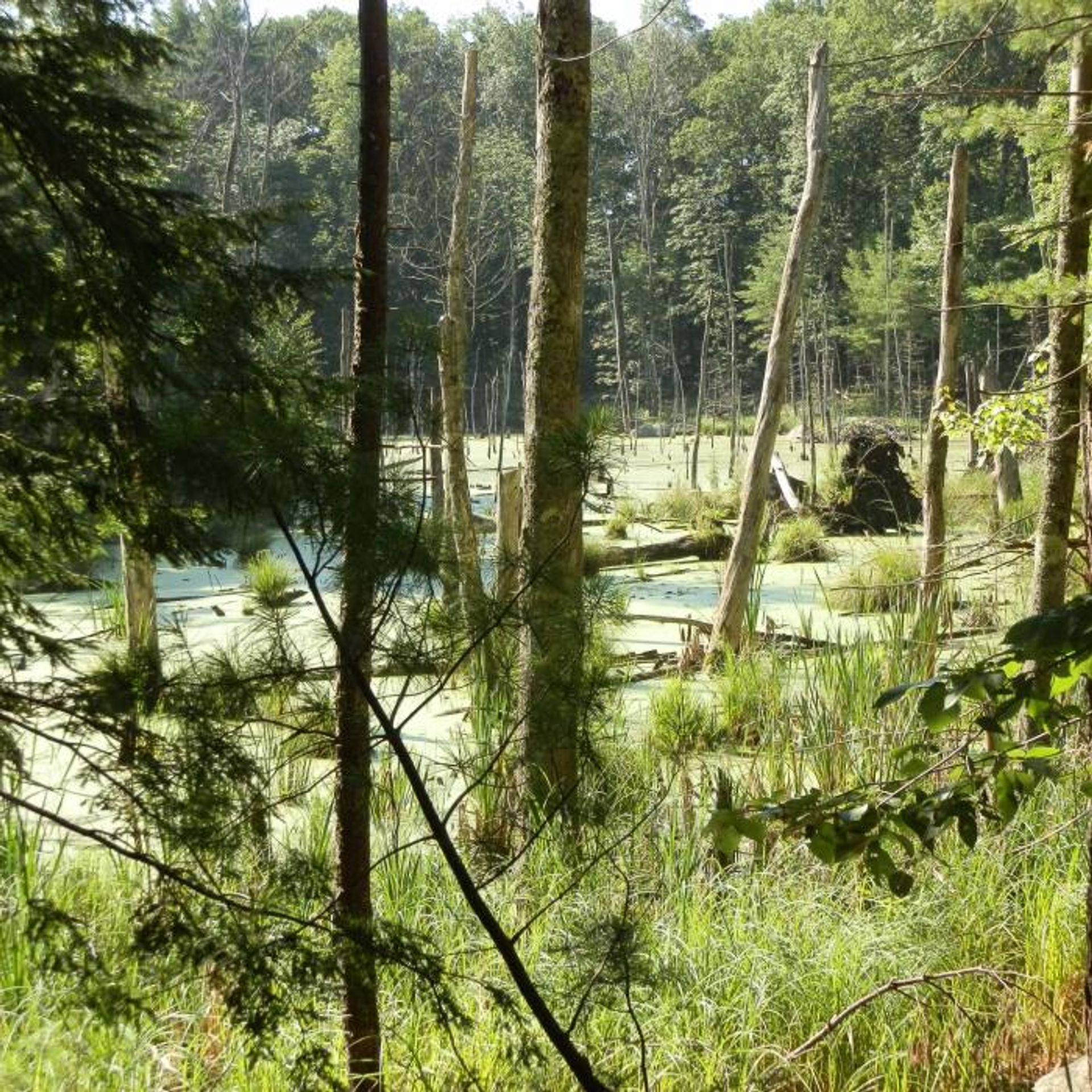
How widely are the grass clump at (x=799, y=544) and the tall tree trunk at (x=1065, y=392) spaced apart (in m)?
6.55

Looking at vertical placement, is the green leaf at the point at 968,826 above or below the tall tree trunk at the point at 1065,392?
below

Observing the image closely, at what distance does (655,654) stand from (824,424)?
1802cm

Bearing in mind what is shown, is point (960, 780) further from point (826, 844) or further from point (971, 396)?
point (971, 396)

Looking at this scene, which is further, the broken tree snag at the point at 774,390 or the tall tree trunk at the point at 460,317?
the broken tree snag at the point at 774,390

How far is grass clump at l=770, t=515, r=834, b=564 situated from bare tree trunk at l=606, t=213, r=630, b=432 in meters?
5.68

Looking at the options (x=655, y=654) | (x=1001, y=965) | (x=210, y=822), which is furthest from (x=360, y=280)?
(x=655, y=654)

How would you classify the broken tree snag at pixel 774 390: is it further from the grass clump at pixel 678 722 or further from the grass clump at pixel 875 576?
the grass clump at pixel 678 722

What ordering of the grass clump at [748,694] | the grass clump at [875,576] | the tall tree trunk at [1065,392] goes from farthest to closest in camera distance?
the grass clump at [875,576]
the grass clump at [748,694]
the tall tree trunk at [1065,392]

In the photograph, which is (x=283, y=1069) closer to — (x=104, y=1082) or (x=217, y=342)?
(x=104, y=1082)

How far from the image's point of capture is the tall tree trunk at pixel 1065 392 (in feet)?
12.9

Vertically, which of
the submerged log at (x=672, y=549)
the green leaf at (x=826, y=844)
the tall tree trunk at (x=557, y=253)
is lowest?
the submerged log at (x=672, y=549)

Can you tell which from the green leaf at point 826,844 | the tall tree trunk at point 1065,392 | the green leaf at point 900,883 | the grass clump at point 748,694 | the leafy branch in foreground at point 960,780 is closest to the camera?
the leafy branch in foreground at point 960,780

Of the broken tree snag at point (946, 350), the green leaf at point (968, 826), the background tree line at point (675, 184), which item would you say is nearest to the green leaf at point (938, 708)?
the green leaf at point (968, 826)

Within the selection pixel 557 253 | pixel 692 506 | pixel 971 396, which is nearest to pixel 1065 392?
pixel 557 253
